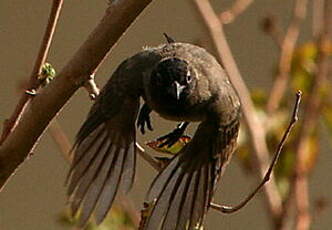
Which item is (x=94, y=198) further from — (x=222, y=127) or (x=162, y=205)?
(x=222, y=127)

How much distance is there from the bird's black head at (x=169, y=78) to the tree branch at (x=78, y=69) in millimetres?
121

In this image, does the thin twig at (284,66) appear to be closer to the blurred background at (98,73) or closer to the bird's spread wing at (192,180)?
the blurred background at (98,73)

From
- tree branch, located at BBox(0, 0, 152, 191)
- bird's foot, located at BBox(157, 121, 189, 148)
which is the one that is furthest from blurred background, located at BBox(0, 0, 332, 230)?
tree branch, located at BBox(0, 0, 152, 191)

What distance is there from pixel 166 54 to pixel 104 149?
18 centimetres

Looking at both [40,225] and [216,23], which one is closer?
[216,23]

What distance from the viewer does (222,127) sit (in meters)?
1.58

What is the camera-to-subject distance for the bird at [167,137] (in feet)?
4.83

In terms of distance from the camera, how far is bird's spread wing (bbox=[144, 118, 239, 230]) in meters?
1.50

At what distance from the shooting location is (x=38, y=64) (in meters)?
1.60

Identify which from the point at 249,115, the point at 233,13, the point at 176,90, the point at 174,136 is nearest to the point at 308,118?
the point at 249,115

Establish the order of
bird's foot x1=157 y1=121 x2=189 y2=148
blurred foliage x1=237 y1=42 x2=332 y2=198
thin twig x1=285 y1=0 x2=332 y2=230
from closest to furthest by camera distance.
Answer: bird's foot x1=157 y1=121 x2=189 y2=148
thin twig x1=285 y1=0 x2=332 y2=230
blurred foliage x1=237 y1=42 x2=332 y2=198

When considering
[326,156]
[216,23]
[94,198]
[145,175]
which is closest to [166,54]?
[94,198]

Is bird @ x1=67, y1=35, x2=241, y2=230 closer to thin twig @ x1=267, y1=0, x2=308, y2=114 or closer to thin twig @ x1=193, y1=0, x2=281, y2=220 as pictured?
thin twig @ x1=193, y1=0, x2=281, y2=220

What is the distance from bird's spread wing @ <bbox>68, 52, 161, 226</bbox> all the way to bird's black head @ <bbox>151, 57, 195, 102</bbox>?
0.09 ft
